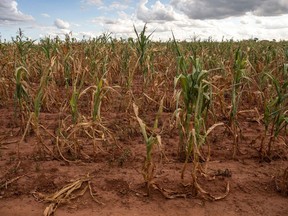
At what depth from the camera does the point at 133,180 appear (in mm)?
2658

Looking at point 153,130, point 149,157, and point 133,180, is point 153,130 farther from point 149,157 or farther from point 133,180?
point 133,180

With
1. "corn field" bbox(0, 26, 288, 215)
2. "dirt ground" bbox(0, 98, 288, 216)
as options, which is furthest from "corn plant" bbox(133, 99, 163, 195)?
"dirt ground" bbox(0, 98, 288, 216)

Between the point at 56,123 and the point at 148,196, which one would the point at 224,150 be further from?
the point at 56,123

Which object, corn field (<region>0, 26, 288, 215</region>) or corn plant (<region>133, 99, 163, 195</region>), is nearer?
corn plant (<region>133, 99, 163, 195</region>)

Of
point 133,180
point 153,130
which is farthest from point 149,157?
point 133,180

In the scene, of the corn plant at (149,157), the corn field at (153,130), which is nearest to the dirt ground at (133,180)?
the corn field at (153,130)

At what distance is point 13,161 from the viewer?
2.96 m

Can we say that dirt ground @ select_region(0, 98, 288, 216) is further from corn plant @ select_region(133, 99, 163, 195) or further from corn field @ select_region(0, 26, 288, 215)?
corn plant @ select_region(133, 99, 163, 195)

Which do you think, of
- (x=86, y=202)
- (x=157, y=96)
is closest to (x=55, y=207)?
(x=86, y=202)

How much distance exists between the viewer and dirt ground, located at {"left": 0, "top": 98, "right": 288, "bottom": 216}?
2.37 meters

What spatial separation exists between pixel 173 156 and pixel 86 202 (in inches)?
38.4

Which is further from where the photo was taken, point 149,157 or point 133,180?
point 133,180

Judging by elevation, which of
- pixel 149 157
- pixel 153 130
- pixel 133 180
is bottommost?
pixel 133 180

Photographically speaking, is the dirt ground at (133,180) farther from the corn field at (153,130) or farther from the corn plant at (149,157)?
the corn plant at (149,157)
